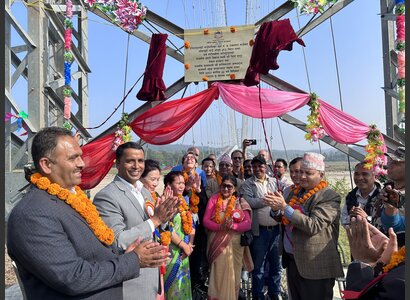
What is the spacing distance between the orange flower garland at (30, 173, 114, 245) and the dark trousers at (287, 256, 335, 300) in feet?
6.54

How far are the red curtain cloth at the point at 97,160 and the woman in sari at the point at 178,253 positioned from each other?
1065 millimetres

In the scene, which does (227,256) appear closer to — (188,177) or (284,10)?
(188,177)

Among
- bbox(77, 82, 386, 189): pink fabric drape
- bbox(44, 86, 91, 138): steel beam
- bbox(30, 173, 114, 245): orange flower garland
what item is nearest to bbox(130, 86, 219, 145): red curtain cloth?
bbox(77, 82, 386, 189): pink fabric drape

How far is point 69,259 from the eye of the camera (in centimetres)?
150

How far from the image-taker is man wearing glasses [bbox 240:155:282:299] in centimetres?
425

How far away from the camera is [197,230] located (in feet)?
14.6

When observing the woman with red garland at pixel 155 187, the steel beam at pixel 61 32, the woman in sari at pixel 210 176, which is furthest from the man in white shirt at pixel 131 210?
the steel beam at pixel 61 32

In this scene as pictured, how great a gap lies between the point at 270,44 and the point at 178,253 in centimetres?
243

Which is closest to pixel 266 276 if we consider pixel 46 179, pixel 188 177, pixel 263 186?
pixel 263 186

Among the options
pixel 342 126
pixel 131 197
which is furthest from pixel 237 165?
pixel 131 197

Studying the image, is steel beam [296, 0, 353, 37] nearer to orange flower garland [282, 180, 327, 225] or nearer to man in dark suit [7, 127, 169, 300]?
orange flower garland [282, 180, 327, 225]

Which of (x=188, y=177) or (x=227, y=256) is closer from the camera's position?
(x=227, y=256)

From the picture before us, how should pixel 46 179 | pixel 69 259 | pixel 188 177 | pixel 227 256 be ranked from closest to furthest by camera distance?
pixel 69 259 < pixel 46 179 < pixel 227 256 < pixel 188 177

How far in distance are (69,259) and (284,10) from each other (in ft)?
13.5
